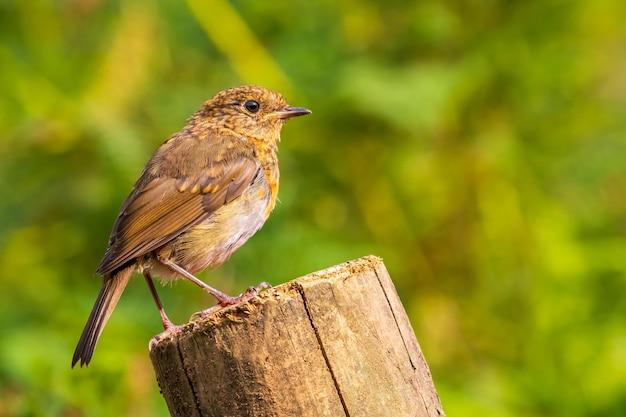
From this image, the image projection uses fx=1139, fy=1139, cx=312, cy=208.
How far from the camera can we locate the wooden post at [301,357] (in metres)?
3.15

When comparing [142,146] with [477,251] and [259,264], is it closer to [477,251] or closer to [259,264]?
[259,264]

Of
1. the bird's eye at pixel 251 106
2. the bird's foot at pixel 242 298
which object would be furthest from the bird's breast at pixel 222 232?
the bird's eye at pixel 251 106

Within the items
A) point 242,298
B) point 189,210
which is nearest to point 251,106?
point 189,210

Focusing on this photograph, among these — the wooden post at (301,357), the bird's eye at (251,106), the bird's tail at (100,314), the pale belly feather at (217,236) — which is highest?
the bird's eye at (251,106)

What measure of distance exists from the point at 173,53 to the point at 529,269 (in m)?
2.69

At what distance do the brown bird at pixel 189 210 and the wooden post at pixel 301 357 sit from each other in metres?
1.29

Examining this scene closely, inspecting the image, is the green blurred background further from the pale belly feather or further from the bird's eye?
the pale belly feather

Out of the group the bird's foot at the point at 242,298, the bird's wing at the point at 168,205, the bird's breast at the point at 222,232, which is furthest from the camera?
the bird's breast at the point at 222,232

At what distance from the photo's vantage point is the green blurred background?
21.7 feet

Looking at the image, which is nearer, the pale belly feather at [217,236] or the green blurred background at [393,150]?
the pale belly feather at [217,236]

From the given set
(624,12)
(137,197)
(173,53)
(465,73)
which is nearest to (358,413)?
(137,197)

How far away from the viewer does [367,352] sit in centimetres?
324

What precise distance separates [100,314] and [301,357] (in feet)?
4.91

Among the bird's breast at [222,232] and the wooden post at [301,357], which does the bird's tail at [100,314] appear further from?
the wooden post at [301,357]
